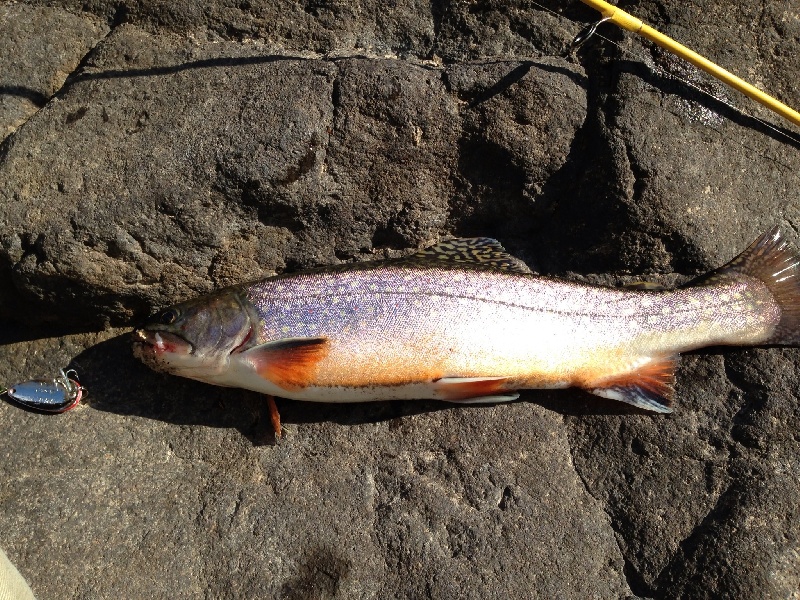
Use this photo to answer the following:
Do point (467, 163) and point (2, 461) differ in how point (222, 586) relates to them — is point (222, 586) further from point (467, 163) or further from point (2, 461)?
point (467, 163)

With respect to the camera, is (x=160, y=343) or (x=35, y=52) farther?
(x=35, y=52)

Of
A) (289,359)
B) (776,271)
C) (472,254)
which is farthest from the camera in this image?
(472,254)

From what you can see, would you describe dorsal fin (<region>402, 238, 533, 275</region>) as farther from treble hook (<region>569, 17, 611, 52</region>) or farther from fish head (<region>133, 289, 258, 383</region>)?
treble hook (<region>569, 17, 611, 52</region>)

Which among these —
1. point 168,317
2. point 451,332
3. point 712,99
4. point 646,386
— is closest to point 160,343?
point 168,317

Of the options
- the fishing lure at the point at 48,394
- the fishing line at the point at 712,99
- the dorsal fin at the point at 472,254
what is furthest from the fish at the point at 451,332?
the fishing line at the point at 712,99

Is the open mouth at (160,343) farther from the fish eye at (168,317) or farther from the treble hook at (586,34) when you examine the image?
the treble hook at (586,34)

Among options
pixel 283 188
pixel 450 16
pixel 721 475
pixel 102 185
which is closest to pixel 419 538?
pixel 721 475

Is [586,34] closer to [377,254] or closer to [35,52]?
[377,254]
